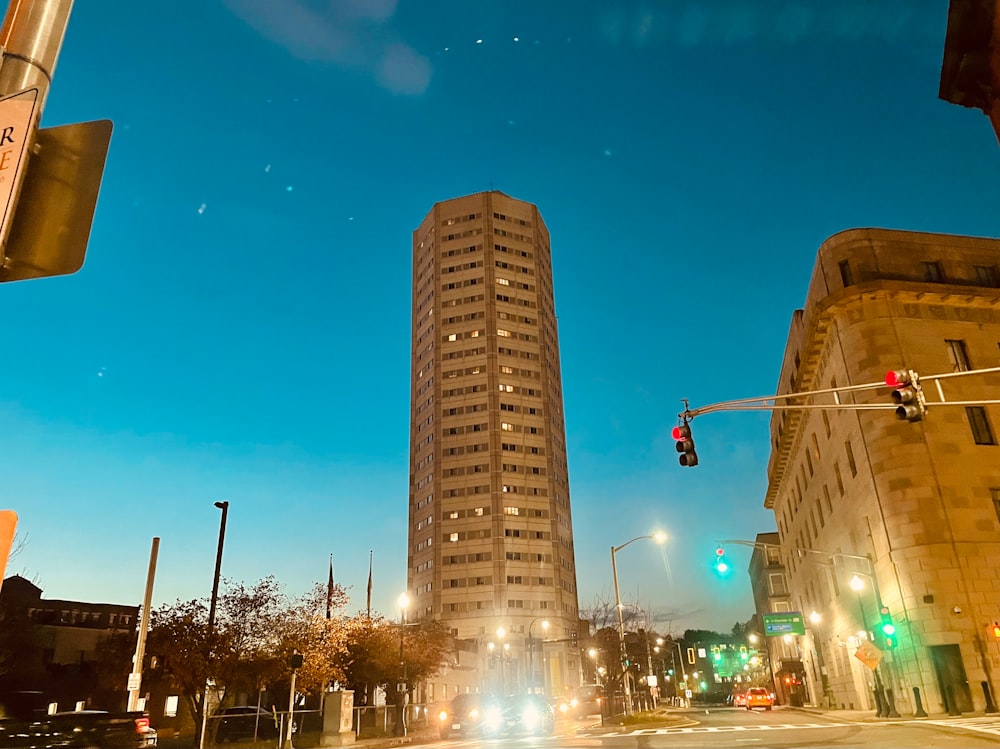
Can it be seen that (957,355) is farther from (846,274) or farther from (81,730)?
(81,730)

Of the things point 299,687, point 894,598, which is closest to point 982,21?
point 894,598

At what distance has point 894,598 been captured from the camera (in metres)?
42.1

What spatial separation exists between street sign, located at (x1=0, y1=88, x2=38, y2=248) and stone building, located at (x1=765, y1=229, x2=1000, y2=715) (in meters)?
34.7

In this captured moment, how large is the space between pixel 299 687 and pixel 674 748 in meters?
26.8

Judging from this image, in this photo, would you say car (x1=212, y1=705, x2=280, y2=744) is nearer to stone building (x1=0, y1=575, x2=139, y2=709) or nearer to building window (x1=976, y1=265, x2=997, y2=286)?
stone building (x1=0, y1=575, x2=139, y2=709)

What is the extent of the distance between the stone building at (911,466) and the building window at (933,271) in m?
0.09

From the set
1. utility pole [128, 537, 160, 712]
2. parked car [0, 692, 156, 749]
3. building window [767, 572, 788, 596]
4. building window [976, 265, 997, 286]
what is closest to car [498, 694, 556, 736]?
utility pole [128, 537, 160, 712]

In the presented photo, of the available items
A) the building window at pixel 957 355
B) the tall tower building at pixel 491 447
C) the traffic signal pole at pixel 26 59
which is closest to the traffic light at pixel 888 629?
the building window at pixel 957 355

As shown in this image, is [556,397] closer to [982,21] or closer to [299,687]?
[299,687]

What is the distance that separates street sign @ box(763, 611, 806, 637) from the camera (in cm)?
5554

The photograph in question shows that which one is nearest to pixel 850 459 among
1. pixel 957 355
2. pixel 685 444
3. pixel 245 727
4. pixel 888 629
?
pixel 957 355

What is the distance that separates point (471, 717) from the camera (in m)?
39.5

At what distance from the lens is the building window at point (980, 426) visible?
4394cm

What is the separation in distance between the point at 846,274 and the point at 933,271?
6.23 meters
